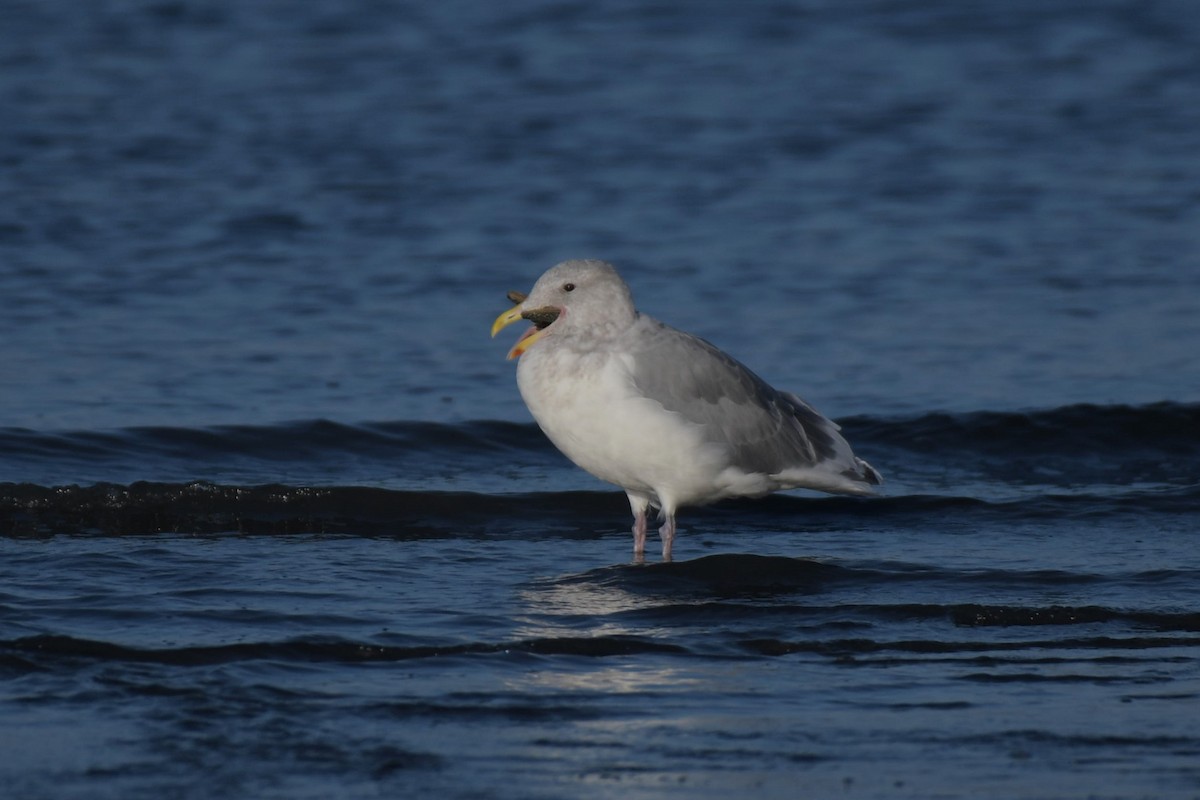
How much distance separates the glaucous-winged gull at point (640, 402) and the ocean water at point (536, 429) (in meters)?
0.41

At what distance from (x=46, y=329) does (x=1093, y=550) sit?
730 cm

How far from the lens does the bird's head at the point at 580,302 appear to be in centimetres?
784

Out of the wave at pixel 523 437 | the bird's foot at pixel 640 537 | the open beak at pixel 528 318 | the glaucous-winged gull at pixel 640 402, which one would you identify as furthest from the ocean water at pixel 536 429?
the open beak at pixel 528 318

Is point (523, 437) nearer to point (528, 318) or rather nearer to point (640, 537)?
point (640, 537)

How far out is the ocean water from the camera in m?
5.52

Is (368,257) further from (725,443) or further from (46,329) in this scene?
(725,443)

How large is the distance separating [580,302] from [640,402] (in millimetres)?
541

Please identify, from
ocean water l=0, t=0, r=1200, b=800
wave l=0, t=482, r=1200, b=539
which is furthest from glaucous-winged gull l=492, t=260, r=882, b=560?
wave l=0, t=482, r=1200, b=539

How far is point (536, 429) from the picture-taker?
10984 millimetres

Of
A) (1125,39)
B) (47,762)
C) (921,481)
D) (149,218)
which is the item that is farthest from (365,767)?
(1125,39)

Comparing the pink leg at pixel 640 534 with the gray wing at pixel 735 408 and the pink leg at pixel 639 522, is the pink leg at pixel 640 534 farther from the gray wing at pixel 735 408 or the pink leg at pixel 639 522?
the gray wing at pixel 735 408

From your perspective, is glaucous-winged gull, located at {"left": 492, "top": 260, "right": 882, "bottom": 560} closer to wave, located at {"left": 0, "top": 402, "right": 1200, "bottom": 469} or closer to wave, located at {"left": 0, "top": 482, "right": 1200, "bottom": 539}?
wave, located at {"left": 0, "top": 482, "right": 1200, "bottom": 539}

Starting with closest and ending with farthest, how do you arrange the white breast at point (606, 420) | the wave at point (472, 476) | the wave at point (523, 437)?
the white breast at point (606, 420) < the wave at point (472, 476) < the wave at point (523, 437)

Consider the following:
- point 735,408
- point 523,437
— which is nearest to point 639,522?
point 735,408
